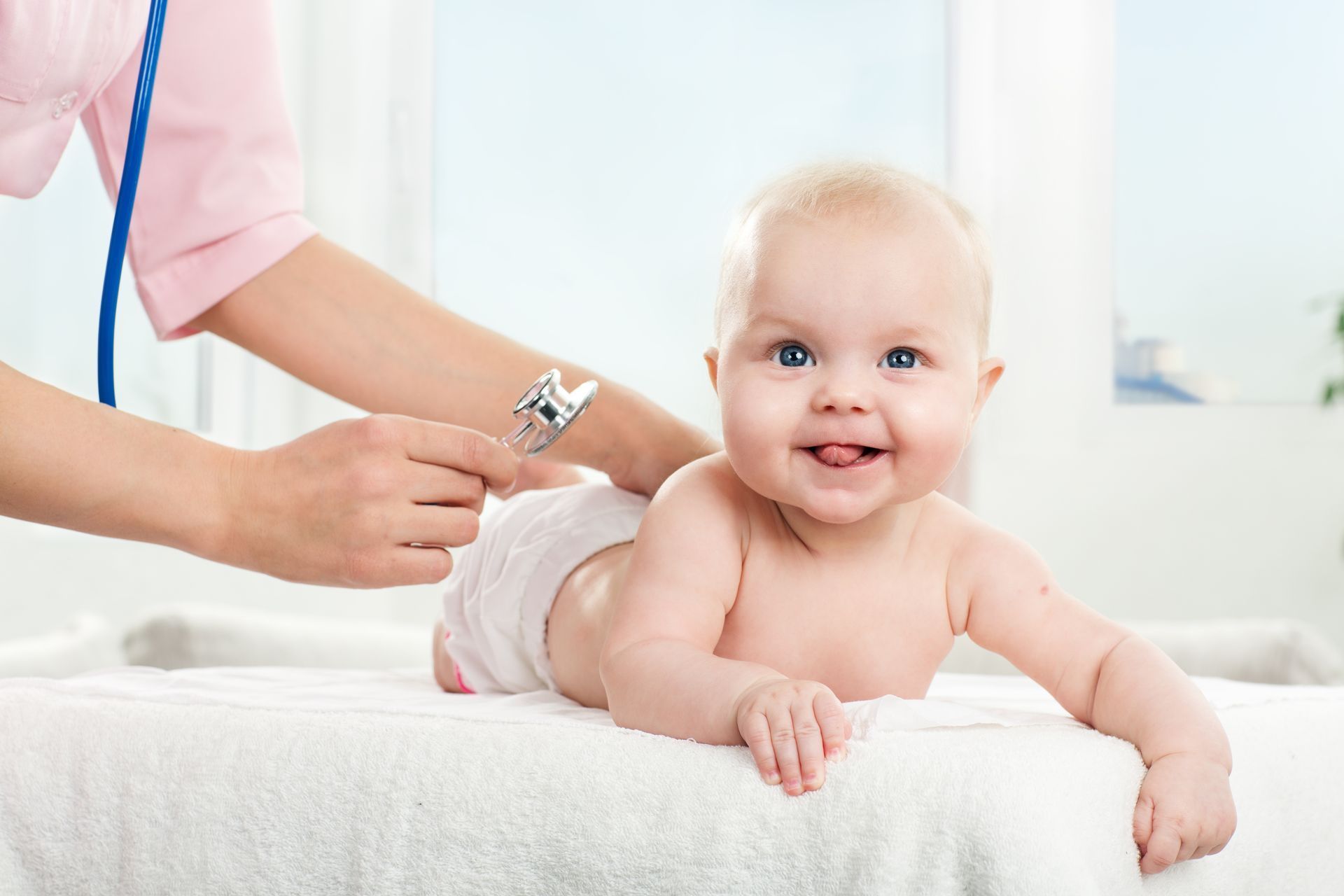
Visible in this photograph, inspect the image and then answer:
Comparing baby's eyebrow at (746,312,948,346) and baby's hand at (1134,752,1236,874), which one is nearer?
baby's hand at (1134,752,1236,874)

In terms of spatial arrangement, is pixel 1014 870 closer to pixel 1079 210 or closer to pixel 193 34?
pixel 193 34

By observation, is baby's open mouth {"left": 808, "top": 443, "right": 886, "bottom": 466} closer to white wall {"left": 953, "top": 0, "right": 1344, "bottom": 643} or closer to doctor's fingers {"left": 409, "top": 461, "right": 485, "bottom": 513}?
doctor's fingers {"left": 409, "top": 461, "right": 485, "bottom": 513}

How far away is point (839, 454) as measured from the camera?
2.34 ft

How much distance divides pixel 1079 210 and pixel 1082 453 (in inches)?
18.5

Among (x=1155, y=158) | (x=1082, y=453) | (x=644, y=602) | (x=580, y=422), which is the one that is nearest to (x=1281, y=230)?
(x=1155, y=158)

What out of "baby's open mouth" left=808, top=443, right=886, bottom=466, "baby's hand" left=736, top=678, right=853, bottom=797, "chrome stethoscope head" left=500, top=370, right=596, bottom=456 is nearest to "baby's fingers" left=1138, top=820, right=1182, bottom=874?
"baby's hand" left=736, top=678, right=853, bottom=797

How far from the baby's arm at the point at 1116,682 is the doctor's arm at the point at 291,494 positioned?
352 mm

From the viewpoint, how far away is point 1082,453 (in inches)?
84.8

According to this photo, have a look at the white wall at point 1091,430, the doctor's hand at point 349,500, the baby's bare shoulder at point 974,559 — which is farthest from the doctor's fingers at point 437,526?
the white wall at point 1091,430

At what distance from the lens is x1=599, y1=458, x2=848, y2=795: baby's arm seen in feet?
1.80

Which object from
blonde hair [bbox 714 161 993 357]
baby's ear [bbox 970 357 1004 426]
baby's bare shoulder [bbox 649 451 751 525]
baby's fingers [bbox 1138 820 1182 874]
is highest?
blonde hair [bbox 714 161 993 357]

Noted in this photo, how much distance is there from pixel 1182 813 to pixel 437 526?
460mm

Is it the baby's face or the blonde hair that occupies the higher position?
the blonde hair

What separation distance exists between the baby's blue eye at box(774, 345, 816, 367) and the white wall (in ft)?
4.93
